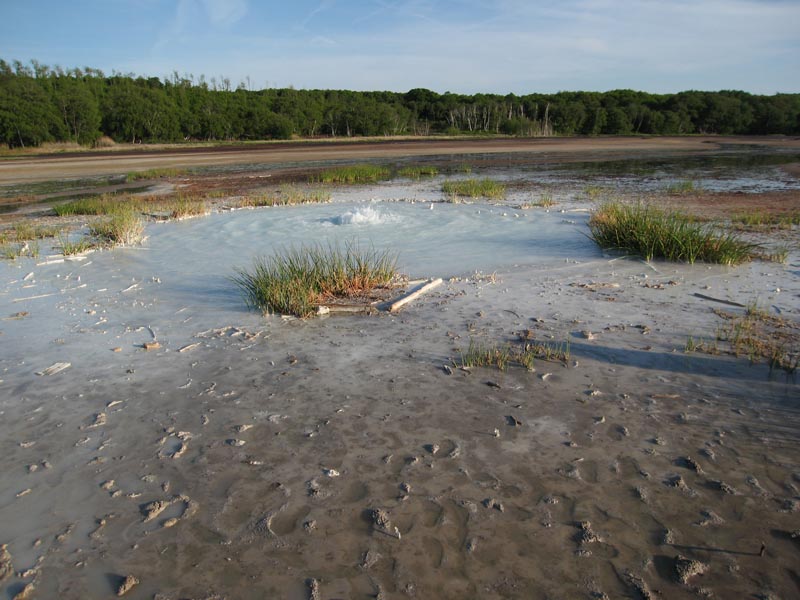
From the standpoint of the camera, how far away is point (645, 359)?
5.53m

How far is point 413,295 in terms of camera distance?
7547 millimetres

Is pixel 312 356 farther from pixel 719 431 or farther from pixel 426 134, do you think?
pixel 426 134

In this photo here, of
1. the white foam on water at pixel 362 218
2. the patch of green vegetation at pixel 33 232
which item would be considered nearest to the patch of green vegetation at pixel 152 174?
the patch of green vegetation at pixel 33 232

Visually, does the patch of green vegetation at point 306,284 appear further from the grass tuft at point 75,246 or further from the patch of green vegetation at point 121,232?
the patch of green vegetation at point 121,232

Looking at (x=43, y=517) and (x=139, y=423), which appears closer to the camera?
(x=43, y=517)

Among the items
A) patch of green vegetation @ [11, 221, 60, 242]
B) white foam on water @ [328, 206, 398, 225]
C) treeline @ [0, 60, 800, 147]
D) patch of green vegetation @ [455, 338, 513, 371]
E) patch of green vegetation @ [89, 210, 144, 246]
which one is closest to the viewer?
patch of green vegetation @ [455, 338, 513, 371]

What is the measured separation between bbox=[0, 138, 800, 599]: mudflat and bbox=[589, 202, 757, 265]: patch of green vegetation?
4.76 ft

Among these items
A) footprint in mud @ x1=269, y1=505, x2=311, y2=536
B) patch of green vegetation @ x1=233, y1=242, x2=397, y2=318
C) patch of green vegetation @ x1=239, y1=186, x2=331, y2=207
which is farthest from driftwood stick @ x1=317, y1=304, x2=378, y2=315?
patch of green vegetation @ x1=239, y1=186, x2=331, y2=207

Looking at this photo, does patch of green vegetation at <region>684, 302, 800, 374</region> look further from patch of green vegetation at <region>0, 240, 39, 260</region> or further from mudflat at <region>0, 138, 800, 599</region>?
patch of green vegetation at <region>0, 240, 39, 260</region>

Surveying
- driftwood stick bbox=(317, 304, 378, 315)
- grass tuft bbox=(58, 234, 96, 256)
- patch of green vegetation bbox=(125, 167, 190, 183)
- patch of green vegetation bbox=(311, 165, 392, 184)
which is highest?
driftwood stick bbox=(317, 304, 378, 315)

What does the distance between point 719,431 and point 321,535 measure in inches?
118

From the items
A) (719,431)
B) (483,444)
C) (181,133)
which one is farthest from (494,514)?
(181,133)

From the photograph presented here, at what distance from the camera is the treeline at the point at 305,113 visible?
66.4 meters

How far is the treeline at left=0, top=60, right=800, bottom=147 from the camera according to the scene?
66375mm
